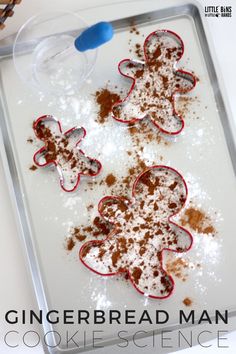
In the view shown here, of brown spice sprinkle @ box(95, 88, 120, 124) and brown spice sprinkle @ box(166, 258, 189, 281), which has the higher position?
brown spice sprinkle @ box(95, 88, 120, 124)

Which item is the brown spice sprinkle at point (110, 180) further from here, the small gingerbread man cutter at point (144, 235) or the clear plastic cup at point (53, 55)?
the clear plastic cup at point (53, 55)

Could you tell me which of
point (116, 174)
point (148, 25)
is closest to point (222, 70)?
point (148, 25)

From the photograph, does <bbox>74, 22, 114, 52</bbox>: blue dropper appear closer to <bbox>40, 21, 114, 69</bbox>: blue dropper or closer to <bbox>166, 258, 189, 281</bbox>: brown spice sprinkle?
<bbox>40, 21, 114, 69</bbox>: blue dropper

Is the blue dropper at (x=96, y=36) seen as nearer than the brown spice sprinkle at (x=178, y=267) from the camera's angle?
Yes

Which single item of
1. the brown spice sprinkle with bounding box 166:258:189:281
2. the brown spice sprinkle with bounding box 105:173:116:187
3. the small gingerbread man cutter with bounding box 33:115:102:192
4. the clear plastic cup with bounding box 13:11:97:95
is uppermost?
the clear plastic cup with bounding box 13:11:97:95

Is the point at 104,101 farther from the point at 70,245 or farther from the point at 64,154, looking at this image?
the point at 70,245

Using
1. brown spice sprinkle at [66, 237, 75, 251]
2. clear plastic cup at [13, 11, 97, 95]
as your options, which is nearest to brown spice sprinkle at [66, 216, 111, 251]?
brown spice sprinkle at [66, 237, 75, 251]

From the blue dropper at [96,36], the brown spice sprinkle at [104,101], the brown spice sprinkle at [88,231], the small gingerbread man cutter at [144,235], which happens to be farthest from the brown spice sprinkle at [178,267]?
the blue dropper at [96,36]

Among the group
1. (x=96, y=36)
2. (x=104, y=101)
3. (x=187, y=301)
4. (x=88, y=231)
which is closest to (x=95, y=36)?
(x=96, y=36)

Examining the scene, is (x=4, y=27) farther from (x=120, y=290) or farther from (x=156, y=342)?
(x=156, y=342)
